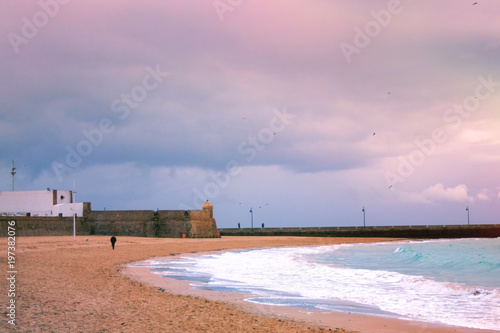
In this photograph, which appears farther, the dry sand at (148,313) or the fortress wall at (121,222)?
the fortress wall at (121,222)

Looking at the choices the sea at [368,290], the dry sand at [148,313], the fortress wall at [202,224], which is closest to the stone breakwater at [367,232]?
the fortress wall at [202,224]

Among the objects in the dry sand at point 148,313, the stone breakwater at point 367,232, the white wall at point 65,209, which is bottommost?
the stone breakwater at point 367,232

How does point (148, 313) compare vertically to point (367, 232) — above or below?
above

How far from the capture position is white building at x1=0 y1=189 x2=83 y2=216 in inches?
1719

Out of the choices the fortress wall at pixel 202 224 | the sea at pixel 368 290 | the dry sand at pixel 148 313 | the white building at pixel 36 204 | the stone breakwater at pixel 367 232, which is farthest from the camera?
the stone breakwater at pixel 367 232

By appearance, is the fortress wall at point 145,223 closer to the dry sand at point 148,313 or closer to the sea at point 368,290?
the sea at point 368,290

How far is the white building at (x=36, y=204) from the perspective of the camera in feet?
143

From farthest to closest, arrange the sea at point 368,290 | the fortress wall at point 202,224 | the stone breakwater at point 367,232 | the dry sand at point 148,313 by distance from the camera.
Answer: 1. the stone breakwater at point 367,232
2. the fortress wall at point 202,224
3. the sea at point 368,290
4. the dry sand at point 148,313

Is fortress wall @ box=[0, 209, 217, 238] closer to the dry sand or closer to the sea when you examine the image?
the sea

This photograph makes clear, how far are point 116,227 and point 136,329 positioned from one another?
127 ft

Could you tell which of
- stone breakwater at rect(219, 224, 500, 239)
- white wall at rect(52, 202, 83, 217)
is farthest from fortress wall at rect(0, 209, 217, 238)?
stone breakwater at rect(219, 224, 500, 239)

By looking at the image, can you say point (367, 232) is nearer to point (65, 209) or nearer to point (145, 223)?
point (145, 223)

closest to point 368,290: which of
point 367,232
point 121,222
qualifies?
point 121,222

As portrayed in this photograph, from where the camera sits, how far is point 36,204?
44062mm
